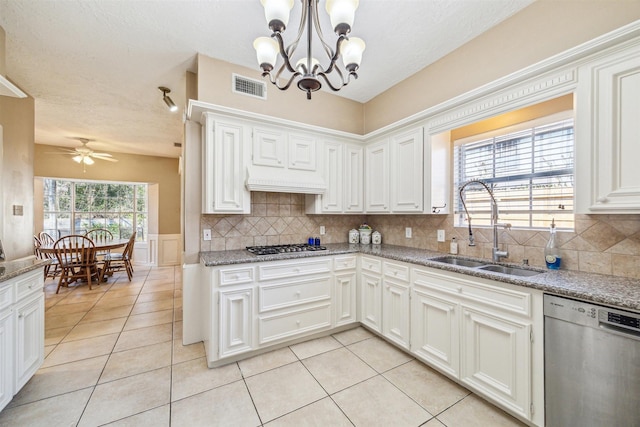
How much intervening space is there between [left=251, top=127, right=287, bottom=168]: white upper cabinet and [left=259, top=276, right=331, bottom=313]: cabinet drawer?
4.15 ft

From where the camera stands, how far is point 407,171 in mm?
2771

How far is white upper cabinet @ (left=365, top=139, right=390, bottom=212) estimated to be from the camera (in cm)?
302

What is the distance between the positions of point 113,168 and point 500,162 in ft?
24.5

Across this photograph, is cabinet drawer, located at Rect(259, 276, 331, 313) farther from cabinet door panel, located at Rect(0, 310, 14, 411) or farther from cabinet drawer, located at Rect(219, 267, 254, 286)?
cabinet door panel, located at Rect(0, 310, 14, 411)

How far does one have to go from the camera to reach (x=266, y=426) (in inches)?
63.2

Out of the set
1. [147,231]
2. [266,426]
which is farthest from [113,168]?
[266,426]

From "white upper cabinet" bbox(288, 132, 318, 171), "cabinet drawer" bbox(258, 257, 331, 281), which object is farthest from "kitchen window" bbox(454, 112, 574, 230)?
"white upper cabinet" bbox(288, 132, 318, 171)

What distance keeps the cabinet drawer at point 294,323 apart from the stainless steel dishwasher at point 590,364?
175cm

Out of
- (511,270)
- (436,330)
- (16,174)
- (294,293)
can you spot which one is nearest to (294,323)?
(294,293)

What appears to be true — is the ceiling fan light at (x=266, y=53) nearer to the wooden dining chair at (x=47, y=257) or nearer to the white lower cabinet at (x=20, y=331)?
the white lower cabinet at (x=20, y=331)

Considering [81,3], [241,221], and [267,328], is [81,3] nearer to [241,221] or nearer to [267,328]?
[241,221]

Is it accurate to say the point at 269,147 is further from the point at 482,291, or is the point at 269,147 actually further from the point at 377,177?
the point at 482,291

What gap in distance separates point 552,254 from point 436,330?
1007 mm

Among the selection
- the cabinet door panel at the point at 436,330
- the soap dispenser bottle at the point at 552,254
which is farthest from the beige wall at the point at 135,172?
the soap dispenser bottle at the point at 552,254
